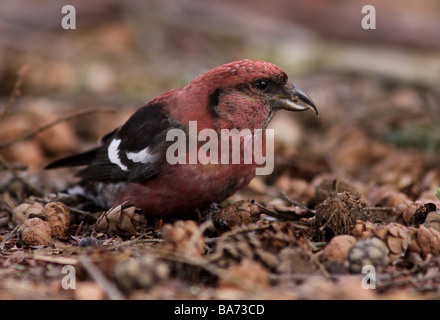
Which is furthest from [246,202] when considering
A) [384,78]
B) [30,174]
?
[384,78]

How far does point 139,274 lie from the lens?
1.88 m

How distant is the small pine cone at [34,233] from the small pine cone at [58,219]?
0.29ft

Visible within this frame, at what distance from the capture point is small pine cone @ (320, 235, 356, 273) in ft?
6.70

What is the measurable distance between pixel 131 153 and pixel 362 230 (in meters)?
1.35


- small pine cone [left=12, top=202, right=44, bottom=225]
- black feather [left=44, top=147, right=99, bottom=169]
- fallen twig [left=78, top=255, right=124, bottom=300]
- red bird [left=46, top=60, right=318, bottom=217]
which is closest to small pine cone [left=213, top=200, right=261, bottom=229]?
red bird [left=46, top=60, right=318, bottom=217]

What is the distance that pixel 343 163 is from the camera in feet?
15.0

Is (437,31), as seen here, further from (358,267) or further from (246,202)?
(358,267)

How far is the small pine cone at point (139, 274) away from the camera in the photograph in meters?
1.88

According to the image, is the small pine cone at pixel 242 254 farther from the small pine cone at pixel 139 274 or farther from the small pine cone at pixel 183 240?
the small pine cone at pixel 139 274

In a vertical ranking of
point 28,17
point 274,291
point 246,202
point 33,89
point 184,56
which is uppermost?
point 28,17

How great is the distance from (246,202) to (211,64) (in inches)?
173

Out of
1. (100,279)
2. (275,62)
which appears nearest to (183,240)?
(100,279)

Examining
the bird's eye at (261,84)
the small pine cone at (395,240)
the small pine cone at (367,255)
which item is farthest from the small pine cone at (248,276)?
the bird's eye at (261,84)

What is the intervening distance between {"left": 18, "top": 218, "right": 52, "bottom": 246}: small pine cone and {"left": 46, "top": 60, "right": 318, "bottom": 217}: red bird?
20.3 inches
